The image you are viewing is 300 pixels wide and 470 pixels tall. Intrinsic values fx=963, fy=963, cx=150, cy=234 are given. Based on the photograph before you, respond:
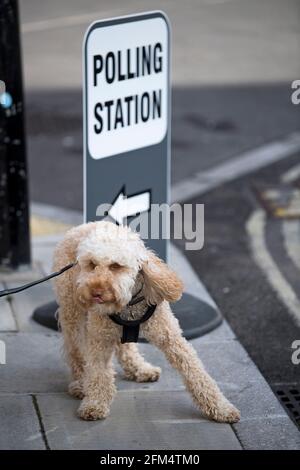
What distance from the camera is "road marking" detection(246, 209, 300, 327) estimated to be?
6906 mm

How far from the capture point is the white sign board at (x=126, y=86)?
5770mm

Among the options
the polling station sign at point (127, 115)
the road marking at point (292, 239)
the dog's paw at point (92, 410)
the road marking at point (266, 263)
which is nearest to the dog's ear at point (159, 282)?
the dog's paw at point (92, 410)

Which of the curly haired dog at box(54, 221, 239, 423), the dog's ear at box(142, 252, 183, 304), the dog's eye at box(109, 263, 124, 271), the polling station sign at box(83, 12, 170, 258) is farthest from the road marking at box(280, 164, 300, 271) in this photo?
the dog's eye at box(109, 263, 124, 271)

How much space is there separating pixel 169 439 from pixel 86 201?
1681 mm

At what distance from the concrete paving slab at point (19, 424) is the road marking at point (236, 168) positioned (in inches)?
162

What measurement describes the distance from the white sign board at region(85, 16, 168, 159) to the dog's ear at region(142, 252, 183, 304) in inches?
52.4

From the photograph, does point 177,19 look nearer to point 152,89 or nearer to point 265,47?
point 265,47

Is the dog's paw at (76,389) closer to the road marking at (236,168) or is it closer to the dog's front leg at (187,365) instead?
the dog's front leg at (187,365)

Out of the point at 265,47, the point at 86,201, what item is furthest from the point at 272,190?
the point at 265,47

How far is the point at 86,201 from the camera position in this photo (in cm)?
590

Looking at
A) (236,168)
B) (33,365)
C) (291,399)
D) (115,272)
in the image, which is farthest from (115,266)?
(236,168)

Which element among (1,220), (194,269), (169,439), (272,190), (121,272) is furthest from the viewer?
(272,190)

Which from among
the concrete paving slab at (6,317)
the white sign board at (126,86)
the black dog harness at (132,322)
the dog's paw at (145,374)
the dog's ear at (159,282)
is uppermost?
the white sign board at (126,86)

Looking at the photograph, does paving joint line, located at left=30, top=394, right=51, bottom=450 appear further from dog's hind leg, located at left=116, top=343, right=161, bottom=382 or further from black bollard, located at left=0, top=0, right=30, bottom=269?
black bollard, located at left=0, top=0, right=30, bottom=269
